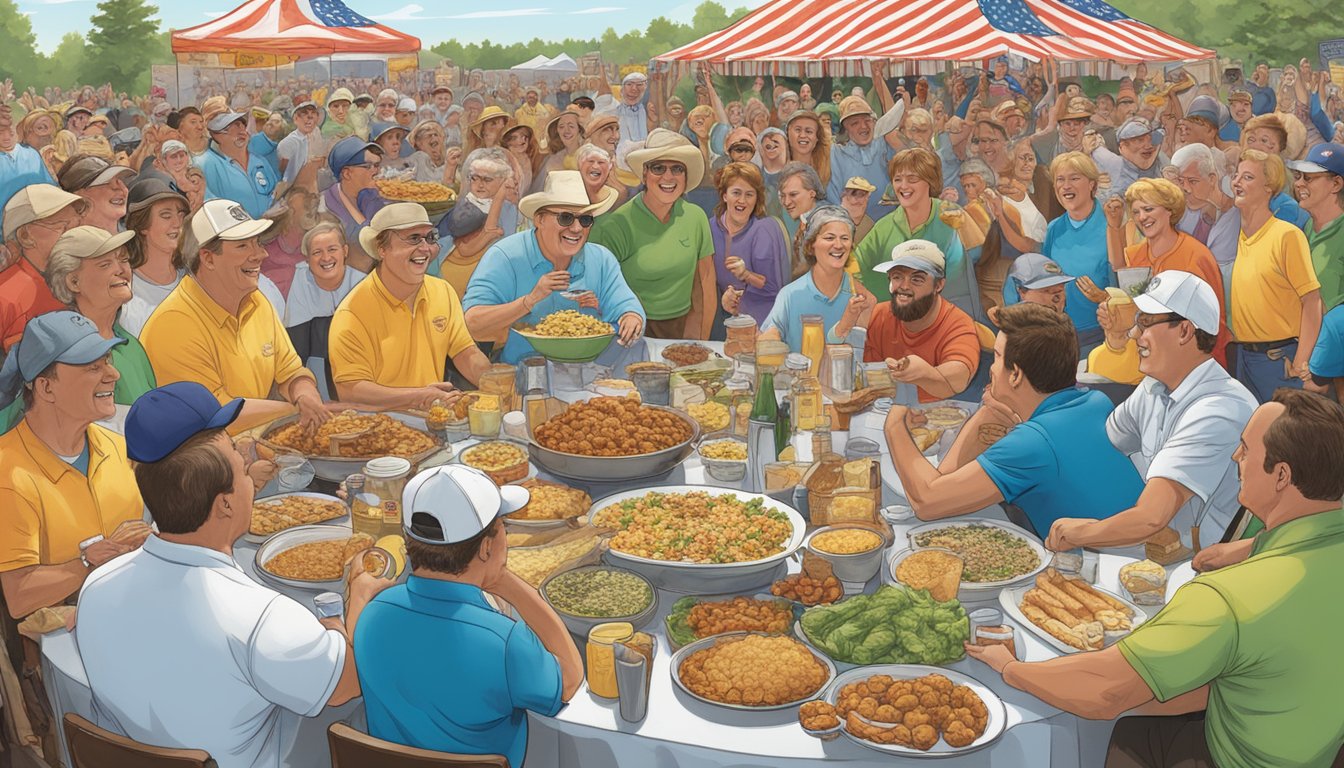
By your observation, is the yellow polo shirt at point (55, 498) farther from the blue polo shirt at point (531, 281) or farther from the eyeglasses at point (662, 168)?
the eyeglasses at point (662, 168)

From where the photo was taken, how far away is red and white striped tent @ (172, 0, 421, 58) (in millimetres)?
17828

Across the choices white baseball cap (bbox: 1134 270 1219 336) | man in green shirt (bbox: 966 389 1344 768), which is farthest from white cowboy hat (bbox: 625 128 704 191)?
man in green shirt (bbox: 966 389 1344 768)

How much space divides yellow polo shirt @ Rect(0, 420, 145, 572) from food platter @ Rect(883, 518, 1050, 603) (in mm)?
2431

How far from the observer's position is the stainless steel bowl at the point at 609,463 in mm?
3863

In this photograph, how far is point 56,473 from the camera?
3.31 m

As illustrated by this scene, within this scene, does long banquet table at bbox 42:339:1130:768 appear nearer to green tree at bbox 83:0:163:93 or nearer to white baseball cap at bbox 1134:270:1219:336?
white baseball cap at bbox 1134:270:1219:336

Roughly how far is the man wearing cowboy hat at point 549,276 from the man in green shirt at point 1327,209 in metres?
3.80

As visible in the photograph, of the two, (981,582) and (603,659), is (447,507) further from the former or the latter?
(981,582)

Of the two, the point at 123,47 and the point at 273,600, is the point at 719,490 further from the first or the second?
the point at 123,47

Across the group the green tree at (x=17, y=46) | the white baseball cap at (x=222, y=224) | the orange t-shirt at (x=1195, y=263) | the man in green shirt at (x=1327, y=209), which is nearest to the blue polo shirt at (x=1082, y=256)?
the orange t-shirt at (x=1195, y=263)

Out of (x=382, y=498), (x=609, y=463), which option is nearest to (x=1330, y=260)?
(x=609, y=463)

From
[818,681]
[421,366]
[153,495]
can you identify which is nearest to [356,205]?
[421,366]

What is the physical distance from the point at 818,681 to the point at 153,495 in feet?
5.50

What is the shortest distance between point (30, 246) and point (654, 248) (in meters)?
3.22
